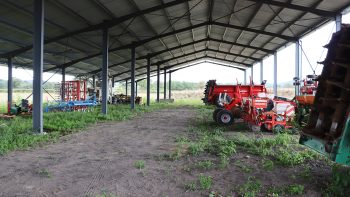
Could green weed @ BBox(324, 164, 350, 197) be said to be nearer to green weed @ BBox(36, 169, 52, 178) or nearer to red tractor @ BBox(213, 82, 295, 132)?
green weed @ BBox(36, 169, 52, 178)

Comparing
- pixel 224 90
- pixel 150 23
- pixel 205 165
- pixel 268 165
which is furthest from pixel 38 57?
pixel 224 90

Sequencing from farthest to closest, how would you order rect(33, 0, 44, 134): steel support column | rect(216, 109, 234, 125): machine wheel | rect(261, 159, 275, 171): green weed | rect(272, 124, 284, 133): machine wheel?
rect(216, 109, 234, 125): machine wheel < rect(272, 124, 284, 133): machine wheel < rect(33, 0, 44, 134): steel support column < rect(261, 159, 275, 171): green weed

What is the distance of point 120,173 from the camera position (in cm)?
568

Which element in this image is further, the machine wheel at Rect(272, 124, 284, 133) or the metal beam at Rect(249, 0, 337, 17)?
the metal beam at Rect(249, 0, 337, 17)

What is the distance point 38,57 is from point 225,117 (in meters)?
7.22

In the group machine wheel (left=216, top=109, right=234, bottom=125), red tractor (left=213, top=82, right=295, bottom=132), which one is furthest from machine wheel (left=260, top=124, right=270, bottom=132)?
machine wheel (left=216, top=109, right=234, bottom=125)

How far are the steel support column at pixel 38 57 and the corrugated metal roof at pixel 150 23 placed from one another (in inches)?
95.4

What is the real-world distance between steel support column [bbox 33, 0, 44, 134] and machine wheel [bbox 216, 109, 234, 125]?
6.66 m

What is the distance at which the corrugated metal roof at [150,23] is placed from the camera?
14.2 m

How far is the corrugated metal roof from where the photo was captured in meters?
14.2

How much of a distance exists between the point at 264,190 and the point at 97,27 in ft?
46.6

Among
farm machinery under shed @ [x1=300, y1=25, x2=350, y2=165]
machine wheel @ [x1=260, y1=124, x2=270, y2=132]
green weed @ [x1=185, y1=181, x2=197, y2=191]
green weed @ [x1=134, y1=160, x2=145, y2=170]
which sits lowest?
green weed @ [x1=185, y1=181, x2=197, y2=191]

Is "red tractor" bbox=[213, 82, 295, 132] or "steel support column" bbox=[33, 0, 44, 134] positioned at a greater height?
"steel support column" bbox=[33, 0, 44, 134]

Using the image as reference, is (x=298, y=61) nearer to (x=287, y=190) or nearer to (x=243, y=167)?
(x=243, y=167)
